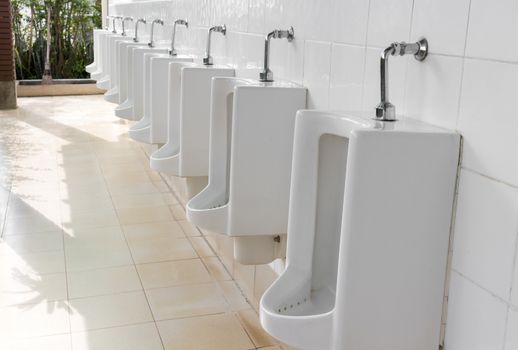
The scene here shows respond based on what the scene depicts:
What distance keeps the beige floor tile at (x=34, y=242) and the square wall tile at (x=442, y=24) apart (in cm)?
250

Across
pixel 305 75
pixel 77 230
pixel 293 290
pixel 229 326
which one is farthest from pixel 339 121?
pixel 77 230

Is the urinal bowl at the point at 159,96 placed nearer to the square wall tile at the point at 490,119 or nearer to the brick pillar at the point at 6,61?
the square wall tile at the point at 490,119

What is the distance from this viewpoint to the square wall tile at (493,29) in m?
1.19

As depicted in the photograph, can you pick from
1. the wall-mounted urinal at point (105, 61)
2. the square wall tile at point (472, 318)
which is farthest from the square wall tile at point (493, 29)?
the wall-mounted urinal at point (105, 61)

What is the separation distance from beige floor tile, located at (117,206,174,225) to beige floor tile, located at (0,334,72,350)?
1426 millimetres

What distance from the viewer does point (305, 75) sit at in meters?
2.18

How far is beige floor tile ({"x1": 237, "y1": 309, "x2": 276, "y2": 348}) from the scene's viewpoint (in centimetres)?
252

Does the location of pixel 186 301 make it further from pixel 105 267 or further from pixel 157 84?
pixel 157 84

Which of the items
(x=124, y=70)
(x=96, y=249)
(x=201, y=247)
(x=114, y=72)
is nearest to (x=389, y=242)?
(x=201, y=247)

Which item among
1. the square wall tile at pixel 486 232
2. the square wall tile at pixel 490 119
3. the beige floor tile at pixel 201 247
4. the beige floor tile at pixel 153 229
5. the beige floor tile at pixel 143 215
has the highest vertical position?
the square wall tile at pixel 490 119

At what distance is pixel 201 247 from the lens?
138 inches

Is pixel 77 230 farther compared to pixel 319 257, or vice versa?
pixel 77 230

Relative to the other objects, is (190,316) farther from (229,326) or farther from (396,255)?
(396,255)

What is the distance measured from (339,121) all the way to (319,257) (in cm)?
41
